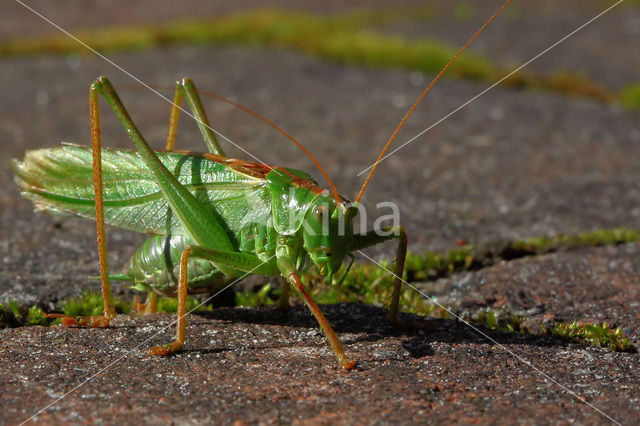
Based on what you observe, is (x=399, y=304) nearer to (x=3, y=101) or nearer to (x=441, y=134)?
(x=441, y=134)

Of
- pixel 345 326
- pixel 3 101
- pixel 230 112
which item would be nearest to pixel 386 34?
pixel 230 112

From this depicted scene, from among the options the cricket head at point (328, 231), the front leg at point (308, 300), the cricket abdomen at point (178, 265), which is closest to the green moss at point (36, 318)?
the cricket abdomen at point (178, 265)

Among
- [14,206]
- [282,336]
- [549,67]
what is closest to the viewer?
[282,336]

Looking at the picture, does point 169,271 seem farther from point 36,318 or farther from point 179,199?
point 36,318

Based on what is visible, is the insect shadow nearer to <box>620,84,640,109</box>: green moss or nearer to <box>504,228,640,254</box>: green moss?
<box>504,228,640,254</box>: green moss

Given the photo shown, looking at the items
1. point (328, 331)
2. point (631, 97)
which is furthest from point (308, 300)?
point (631, 97)
